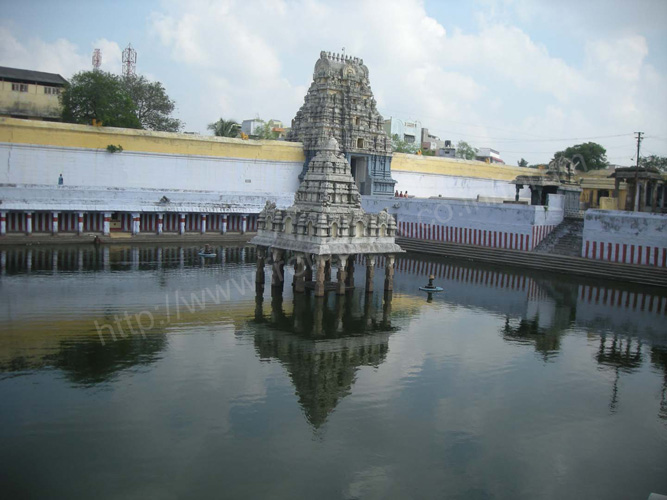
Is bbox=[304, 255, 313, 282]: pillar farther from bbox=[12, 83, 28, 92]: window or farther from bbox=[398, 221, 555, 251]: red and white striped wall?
bbox=[12, 83, 28, 92]: window

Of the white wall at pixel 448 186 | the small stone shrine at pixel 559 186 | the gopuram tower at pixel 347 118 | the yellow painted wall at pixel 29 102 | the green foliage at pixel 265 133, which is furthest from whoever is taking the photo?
the green foliage at pixel 265 133

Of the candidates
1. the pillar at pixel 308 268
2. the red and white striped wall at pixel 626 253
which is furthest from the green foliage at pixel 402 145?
the pillar at pixel 308 268

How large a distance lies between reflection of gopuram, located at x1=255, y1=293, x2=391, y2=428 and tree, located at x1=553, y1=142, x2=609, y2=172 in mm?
50213

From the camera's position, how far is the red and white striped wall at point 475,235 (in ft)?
112

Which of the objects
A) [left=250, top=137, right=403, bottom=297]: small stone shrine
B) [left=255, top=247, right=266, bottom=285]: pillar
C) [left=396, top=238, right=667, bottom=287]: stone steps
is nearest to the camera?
[left=250, top=137, right=403, bottom=297]: small stone shrine

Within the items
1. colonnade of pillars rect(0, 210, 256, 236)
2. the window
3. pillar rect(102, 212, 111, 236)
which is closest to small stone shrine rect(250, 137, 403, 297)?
pillar rect(102, 212, 111, 236)

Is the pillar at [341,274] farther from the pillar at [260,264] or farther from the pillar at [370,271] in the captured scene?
the pillar at [260,264]

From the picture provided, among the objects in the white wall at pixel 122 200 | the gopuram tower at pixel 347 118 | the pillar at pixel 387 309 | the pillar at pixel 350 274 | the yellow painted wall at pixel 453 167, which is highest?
the gopuram tower at pixel 347 118

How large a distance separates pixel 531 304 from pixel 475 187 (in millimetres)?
35040

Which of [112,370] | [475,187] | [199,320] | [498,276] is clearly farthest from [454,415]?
[475,187]

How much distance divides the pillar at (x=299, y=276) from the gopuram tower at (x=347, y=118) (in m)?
22.1

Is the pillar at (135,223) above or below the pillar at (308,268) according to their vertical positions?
above

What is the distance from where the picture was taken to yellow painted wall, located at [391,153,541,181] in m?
51.0

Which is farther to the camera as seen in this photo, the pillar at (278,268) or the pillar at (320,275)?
the pillar at (278,268)
